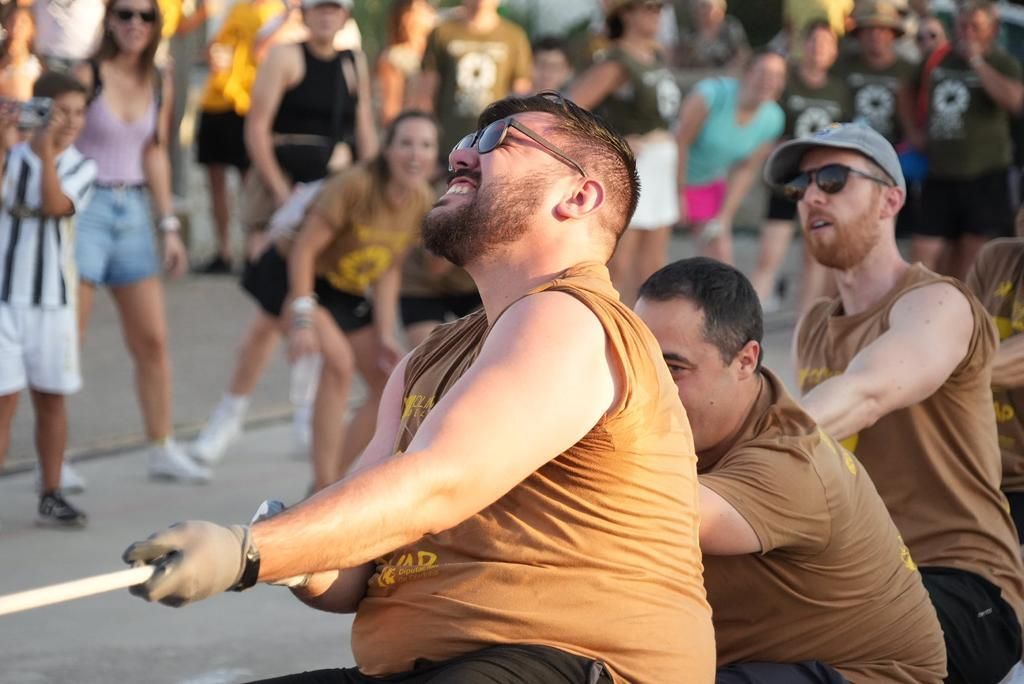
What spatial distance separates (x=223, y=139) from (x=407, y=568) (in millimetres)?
8436

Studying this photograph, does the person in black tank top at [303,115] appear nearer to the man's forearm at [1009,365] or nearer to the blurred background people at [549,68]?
the blurred background people at [549,68]

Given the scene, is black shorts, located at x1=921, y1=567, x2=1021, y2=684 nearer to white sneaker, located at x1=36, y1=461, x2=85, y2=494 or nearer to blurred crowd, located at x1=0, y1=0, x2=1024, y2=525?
blurred crowd, located at x1=0, y1=0, x2=1024, y2=525

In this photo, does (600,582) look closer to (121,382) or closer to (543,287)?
(543,287)

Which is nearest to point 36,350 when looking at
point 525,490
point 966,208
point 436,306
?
point 436,306

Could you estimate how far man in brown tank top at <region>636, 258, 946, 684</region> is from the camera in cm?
319

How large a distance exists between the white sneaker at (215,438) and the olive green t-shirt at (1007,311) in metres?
3.33

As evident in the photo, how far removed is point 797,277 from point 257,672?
25.2 feet

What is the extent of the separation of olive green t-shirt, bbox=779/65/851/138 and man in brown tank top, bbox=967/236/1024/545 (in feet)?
18.2

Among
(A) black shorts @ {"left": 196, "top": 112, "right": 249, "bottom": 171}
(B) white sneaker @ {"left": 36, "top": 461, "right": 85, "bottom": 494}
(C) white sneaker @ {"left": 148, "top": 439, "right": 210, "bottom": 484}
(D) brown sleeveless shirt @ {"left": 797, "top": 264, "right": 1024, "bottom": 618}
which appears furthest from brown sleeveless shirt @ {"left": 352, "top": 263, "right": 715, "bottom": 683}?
(A) black shorts @ {"left": 196, "top": 112, "right": 249, "bottom": 171}

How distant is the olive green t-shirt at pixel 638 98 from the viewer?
28.3 ft

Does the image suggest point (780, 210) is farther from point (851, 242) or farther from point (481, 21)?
point (851, 242)

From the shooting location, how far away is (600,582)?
2.62 m

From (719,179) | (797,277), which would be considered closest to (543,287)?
(719,179)

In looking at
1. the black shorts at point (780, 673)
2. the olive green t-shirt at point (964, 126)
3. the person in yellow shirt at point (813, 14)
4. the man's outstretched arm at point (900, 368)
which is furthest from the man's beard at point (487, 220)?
the person in yellow shirt at point (813, 14)
